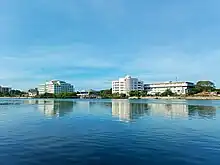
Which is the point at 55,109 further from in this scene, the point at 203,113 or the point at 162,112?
the point at 203,113

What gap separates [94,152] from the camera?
49.0 ft

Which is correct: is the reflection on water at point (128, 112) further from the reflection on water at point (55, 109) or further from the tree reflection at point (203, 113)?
the reflection on water at point (55, 109)

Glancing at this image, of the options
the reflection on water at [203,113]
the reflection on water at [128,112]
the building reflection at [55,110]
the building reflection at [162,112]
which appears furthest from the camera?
the building reflection at [55,110]

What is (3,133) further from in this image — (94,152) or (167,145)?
(167,145)

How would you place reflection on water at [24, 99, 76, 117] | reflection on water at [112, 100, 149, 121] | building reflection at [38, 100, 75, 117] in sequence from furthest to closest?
reflection on water at [24, 99, 76, 117]
building reflection at [38, 100, 75, 117]
reflection on water at [112, 100, 149, 121]

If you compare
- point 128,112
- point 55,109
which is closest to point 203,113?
point 128,112

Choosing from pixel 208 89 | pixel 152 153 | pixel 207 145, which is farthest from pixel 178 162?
pixel 208 89

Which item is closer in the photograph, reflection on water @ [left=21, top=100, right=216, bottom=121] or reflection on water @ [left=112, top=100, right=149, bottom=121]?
reflection on water @ [left=112, top=100, right=149, bottom=121]

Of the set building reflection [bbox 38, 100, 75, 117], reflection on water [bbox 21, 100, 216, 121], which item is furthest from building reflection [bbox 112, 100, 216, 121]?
building reflection [bbox 38, 100, 75, 117]

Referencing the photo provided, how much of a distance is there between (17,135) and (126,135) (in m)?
8.83

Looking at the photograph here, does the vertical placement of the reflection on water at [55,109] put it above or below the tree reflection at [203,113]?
above

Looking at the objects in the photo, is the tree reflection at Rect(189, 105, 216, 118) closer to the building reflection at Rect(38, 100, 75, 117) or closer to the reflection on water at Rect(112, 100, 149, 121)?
the reflection on water at Rect(112, 100, 149, 121)

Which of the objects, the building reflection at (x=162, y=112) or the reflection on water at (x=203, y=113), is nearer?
the building reflection at (x=162, y=112)

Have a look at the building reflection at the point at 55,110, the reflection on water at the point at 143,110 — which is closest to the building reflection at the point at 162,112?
the reflection on water at the point at 143,110
